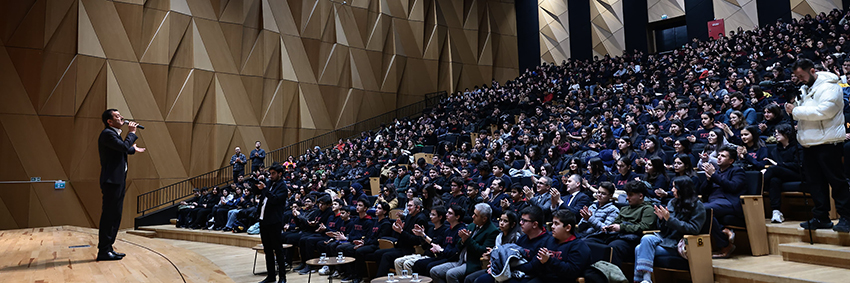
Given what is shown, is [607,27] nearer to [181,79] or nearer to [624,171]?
[181,79]

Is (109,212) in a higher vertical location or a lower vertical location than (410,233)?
higher

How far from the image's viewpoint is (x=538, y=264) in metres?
3.51

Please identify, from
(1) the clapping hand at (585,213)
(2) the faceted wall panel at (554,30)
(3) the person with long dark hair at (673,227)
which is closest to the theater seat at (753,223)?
(3) the person with long dark hair at (673,227)

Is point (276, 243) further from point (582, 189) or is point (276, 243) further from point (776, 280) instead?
point (776, 280)

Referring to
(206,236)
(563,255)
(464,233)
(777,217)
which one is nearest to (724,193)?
(777,217)

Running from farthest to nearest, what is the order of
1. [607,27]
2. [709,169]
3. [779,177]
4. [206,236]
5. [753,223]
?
1. [607,27]
2. [206,236]
3. [779,177]
4. [709,169]
5. [753,223]

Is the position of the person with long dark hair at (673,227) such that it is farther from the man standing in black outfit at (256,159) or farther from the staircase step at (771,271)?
the man standing in black outfit at (256,159)

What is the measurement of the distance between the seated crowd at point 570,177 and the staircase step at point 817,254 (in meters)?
0.38

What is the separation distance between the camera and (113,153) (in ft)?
12.7

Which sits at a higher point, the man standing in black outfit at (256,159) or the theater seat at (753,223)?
the man standing in black outfit at (256,159)

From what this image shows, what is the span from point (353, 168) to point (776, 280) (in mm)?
9360

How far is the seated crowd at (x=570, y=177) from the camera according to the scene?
3826 mm

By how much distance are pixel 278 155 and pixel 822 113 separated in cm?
1340

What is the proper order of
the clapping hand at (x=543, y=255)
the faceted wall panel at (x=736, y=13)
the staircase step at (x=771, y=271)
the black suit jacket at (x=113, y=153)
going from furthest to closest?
the faceted wall panel at (x=736, y=13)
the black suit jacket at (x=113, y=153)
the clapping hand at (x=543, y=255)
the staircase step at (x=771, y=271)
